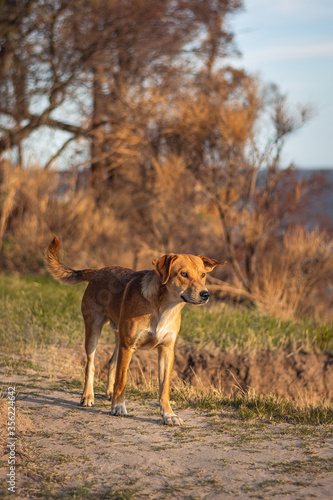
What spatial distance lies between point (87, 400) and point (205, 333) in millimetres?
3321

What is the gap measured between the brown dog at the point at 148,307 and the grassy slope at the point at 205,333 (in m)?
0.79

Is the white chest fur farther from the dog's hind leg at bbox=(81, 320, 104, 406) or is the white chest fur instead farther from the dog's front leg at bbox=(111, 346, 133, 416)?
the dog's hind leg at bbox=(81, 320, 104, 406)

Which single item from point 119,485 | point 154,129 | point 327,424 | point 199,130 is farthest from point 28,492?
point 154,129

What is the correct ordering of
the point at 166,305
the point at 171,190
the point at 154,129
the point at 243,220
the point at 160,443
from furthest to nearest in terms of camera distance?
the point at 154,129, the point at 171,190, the point at 243,220, the point at 166,305, the point at 160,443

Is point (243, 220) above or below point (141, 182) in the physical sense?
below

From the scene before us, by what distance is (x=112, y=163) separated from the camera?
61.9 ft

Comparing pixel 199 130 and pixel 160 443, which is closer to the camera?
pixel 160 443

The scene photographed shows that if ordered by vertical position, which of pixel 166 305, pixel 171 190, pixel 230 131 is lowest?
pixel 166 305

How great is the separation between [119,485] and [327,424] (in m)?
2.26

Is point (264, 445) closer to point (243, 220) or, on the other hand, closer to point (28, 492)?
point (28, 492)

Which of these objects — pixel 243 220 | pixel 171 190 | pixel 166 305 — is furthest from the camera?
pixel 171 190

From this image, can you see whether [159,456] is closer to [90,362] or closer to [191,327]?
[90,362]

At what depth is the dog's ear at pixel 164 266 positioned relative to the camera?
468cm

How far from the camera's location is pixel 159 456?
4.16m
